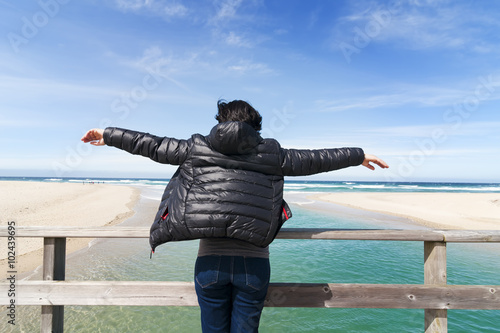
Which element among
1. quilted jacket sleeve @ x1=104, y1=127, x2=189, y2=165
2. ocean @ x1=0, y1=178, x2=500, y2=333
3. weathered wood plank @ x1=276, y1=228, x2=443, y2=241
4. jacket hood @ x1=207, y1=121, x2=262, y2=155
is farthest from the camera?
ocean @ x1=0, y1=178, x2=500, y2=333

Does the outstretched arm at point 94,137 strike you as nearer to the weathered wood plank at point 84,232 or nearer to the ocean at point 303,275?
the weathered wood plank at point 84,232

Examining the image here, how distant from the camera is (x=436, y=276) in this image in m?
2.56

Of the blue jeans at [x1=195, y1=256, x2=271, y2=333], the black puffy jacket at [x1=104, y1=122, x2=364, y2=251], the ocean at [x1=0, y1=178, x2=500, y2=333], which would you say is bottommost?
the ocean at [x1=0, y1=178, x2=500, y2=333]

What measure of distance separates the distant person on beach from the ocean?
3486 millimetres

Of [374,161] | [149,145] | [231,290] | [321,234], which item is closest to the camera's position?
[231,290]

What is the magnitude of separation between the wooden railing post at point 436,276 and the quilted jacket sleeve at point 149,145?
2285 millimetres

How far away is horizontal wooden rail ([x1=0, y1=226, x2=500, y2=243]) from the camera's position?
2.45 metres

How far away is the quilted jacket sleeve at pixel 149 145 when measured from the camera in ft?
6.19

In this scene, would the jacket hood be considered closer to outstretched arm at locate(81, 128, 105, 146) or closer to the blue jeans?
the blue jeans

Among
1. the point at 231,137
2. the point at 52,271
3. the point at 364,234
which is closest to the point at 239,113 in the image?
the point at 231,137

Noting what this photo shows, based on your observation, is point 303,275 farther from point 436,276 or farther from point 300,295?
point 300,295

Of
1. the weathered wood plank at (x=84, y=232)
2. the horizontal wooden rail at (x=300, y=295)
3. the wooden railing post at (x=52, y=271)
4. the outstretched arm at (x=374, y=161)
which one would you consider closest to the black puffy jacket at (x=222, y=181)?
the outstretched arm at (x=374, y=161)

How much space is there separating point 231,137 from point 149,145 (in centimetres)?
61

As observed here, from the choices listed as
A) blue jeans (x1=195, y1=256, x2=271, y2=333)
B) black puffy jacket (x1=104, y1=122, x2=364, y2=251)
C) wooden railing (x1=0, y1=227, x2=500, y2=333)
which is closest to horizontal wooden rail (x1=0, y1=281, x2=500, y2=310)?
wooden railing (x1=0, y1=227, x2=500, y2=333)
